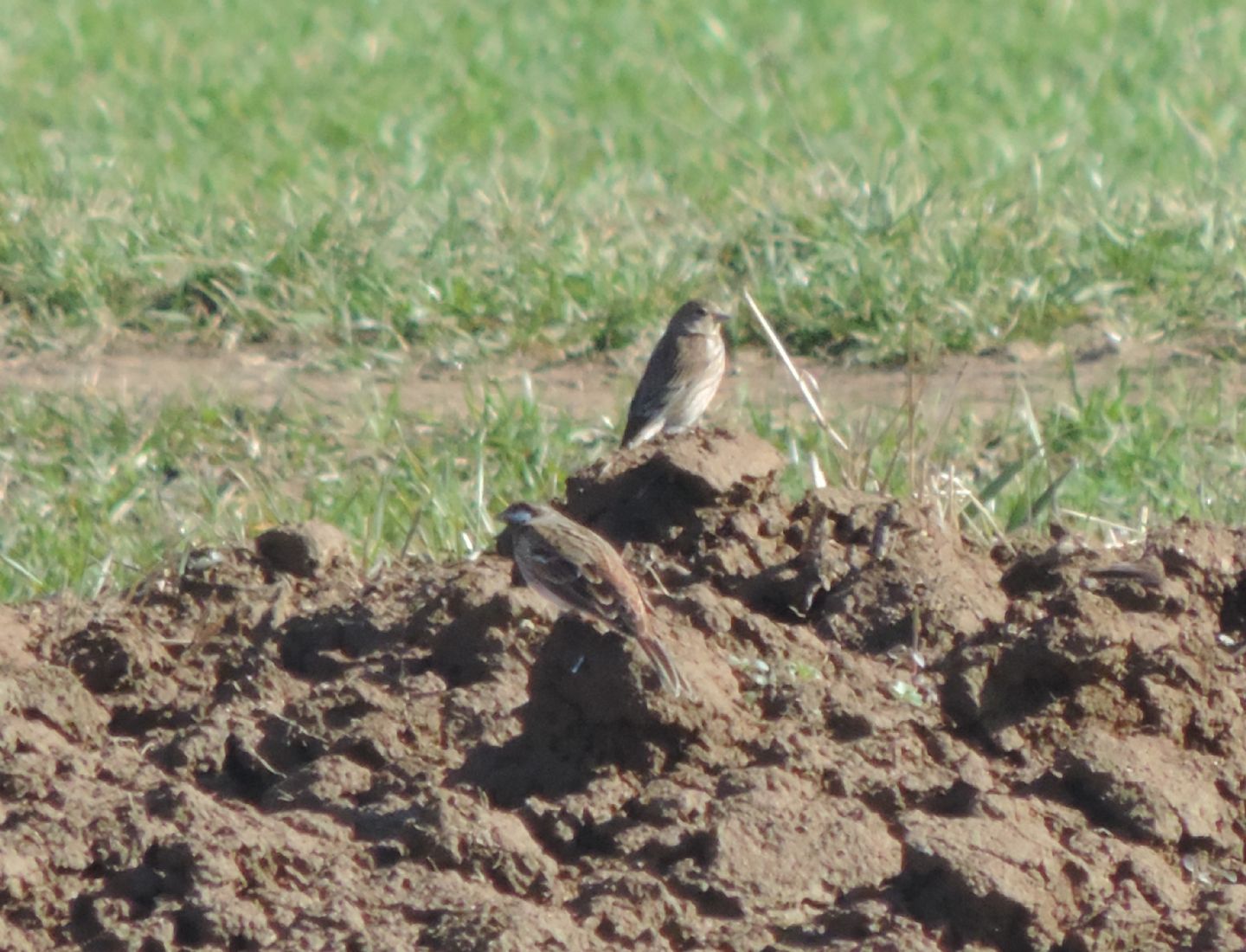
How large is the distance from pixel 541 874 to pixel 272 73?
10005 millimetres

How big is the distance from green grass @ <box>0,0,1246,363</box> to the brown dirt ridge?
3105 millimetres

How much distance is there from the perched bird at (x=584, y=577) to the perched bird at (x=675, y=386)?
6.58 ft

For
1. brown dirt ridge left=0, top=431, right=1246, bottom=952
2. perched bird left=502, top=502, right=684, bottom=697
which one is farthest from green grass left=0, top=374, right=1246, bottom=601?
perched bird left=502, top=502, right=684, bottom=697

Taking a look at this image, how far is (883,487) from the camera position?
4906 millimetres

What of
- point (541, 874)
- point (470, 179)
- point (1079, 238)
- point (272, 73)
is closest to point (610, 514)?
point (541, 874)

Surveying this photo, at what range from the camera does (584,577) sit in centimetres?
375

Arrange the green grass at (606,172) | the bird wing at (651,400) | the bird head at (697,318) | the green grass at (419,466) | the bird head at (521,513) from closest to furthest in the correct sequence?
the bird head at (521,513), the green grass at (419,466), the bird wing at (651,400), the bird head at (697,318), the green grass at (606,172)

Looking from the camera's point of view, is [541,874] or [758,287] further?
[758,287]

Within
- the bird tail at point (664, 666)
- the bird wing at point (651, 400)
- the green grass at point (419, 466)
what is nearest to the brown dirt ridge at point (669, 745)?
the bird tail at point (664, 666)

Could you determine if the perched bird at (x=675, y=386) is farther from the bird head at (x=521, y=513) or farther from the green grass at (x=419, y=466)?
the bird head at (x=521, y=513)

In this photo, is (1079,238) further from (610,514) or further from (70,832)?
(70,832)

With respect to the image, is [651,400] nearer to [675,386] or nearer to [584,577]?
[675,386]

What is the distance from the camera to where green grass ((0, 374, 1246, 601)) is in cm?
532

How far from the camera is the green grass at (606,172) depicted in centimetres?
775
